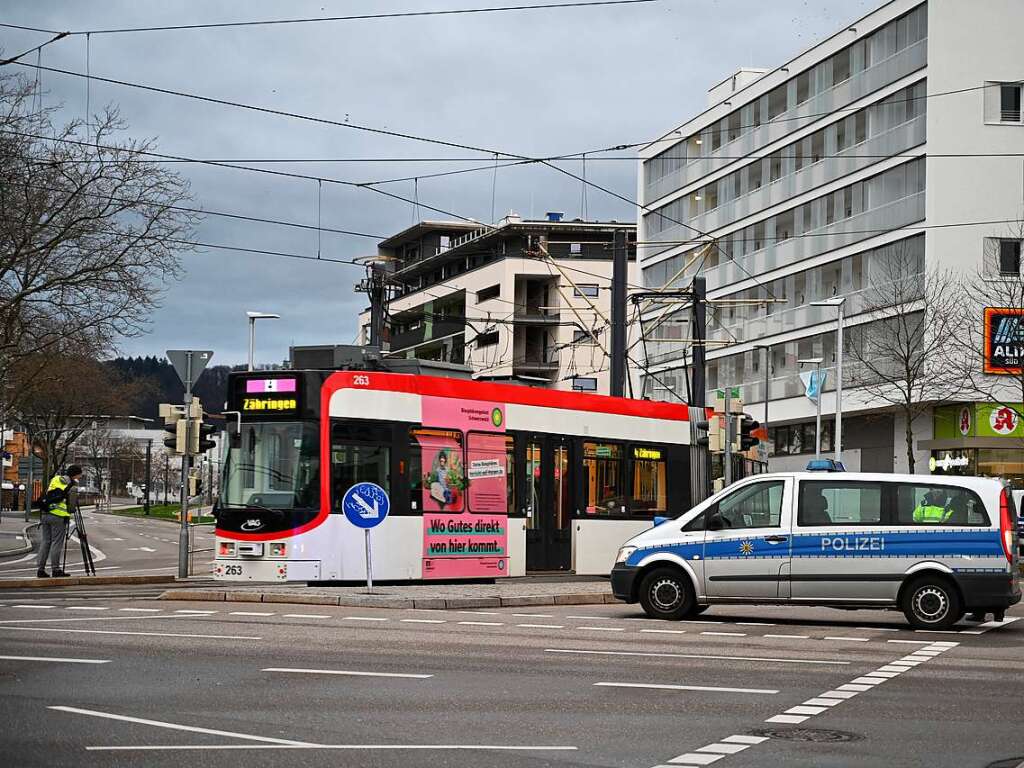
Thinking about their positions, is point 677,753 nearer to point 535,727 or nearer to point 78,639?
point 535,727

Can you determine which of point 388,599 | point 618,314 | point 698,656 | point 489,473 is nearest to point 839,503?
point 698,656

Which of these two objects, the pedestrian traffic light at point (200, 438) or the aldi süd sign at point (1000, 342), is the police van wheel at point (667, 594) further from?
the aldi süd sign at point (1000, 342)

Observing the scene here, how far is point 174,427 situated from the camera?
25938mm

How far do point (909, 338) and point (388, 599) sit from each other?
31325 millimetres

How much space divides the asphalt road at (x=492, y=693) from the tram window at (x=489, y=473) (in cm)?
634

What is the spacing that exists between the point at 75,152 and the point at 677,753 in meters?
27.9

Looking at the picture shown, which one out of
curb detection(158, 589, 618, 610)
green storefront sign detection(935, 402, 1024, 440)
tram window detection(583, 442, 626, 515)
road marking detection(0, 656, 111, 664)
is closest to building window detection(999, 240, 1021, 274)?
green storefront sign detection(935, 402, 1024, 440)

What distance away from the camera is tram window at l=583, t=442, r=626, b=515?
86.9ft

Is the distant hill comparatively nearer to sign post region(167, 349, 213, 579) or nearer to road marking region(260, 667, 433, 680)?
sign post region(167, 349, 213, 579)

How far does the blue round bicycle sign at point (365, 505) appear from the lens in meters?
20.2

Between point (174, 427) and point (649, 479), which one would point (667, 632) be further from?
point (174, 427)

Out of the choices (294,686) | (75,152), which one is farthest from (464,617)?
(75,152)

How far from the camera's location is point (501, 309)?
8888 centimetres

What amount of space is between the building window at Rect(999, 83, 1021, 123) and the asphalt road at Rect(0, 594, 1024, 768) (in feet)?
121
